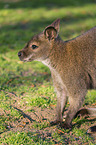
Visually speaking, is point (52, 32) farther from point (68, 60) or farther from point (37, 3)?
→ point (37, 3)

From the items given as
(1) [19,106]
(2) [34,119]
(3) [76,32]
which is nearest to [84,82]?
(2) [34,119]

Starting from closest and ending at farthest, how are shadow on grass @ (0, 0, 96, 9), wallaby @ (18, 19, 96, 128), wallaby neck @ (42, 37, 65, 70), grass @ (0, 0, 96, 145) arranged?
grass @ (0, 0, 96, 145), wallaby @ (18, 19, 96, 128), wallaby neck @ (42, 37, 65, 70), shadow on grass @ (0, 0, 96, 9)

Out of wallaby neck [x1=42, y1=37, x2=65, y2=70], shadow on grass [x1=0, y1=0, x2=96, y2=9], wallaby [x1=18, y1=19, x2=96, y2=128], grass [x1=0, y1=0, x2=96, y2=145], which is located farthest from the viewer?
shadow on grass [x1=0, y1=0, x2=96, y2=9]

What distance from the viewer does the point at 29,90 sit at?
4.61 meters

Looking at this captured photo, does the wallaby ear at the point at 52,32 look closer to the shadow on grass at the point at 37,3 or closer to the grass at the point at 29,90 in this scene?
the grass at the point at 29,90

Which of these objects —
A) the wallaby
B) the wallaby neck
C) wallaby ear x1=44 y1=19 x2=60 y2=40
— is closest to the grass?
the wallaby

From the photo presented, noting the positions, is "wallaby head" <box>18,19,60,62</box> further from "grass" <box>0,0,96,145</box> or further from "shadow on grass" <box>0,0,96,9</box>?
"shadow on grass" <box>0,0,96,9</box>

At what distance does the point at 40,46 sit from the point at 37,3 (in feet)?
24.8

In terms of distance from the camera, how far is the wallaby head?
3.60m

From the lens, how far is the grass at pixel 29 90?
3348mm

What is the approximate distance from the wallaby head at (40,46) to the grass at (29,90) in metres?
0.87

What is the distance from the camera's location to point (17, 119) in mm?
3756

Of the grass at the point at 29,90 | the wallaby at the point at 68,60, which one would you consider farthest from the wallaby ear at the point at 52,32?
the grass at the point at 29,90

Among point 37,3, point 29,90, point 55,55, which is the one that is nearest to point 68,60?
point 55,55
